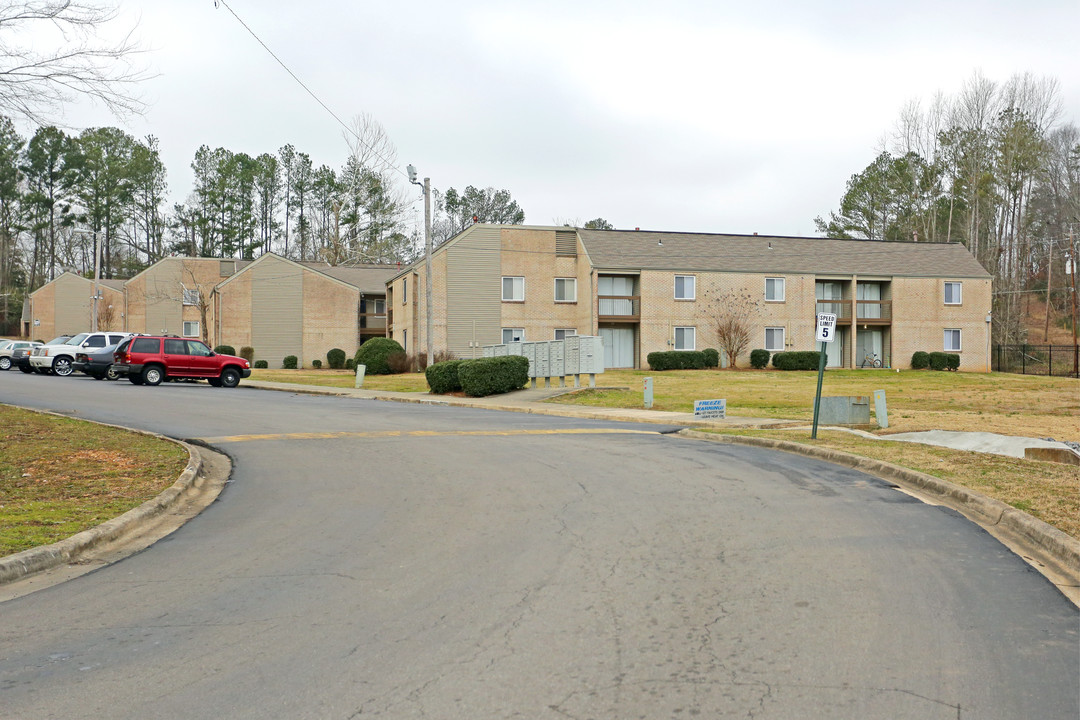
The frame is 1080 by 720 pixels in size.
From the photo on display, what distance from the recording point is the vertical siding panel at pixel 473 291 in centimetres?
4884

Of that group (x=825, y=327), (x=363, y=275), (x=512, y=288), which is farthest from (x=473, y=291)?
(x=825, y=327)

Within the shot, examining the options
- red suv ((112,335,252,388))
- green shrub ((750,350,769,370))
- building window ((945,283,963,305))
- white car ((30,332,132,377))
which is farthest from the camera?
building window ((945,283,963,305))

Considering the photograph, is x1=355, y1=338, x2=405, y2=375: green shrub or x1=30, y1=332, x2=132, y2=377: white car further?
x1=355, y1=338, x2=405, y2=375: green shrub

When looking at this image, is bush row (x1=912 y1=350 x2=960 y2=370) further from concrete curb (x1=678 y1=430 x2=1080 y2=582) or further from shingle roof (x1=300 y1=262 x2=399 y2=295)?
concrete curb (x1=678 y1=430 x2=1080 y2=582)

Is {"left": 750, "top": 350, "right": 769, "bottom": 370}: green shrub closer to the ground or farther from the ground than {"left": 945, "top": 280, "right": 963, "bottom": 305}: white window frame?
closer to the ground

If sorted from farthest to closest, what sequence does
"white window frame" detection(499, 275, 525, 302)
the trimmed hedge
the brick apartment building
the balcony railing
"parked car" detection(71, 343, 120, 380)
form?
1. "white window frame" detection(499, 275, 525, 302)
2. the balcony railing
3. the brick apartment building
4. the trimmed hedge
5. "parked car" detection(71, 343, 120, 380)

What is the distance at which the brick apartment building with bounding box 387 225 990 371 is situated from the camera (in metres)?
49.3

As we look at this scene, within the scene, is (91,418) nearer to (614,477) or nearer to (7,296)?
(614,477)

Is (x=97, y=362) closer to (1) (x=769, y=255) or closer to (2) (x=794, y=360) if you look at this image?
(2) (x=794, y=360)

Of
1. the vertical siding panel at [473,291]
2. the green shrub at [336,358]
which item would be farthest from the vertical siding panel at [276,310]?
the vertical siding panel at [473,291]

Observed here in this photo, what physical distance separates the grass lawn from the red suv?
1557cm

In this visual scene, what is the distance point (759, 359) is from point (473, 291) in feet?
51.3

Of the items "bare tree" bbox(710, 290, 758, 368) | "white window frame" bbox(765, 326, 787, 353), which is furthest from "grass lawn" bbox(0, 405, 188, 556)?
"white window frame" bbox(765, 326, 787, 353)

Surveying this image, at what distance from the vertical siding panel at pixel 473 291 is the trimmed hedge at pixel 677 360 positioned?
8.25 metres
